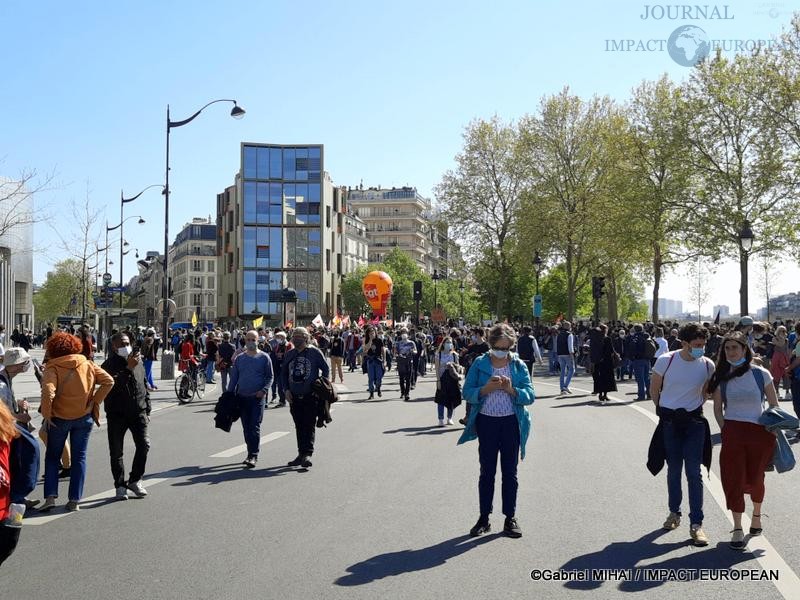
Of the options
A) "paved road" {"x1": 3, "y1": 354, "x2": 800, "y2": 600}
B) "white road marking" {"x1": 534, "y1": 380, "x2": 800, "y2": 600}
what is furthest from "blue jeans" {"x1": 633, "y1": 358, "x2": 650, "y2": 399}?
"white road marking" {"x1": 534, "y1": 380, "x2": 800, "y2": 600}

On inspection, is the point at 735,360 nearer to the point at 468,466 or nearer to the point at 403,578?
Answer: the point at 403,578

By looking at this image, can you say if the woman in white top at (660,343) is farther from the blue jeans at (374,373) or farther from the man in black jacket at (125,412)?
the man in black jacket at (125,412)

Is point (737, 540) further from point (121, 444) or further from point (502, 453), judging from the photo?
point (121, 444)

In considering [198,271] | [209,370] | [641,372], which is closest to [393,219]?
[198,271]

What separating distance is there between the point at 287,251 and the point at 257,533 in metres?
81.0

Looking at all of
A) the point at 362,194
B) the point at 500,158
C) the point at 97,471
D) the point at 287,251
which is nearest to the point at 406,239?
the point at 362,194

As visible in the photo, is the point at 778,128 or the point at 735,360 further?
the point at 778,128

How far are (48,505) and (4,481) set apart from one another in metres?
4.32

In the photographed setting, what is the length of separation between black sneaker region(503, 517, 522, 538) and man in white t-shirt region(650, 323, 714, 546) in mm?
1253

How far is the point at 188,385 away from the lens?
2177 centimetres

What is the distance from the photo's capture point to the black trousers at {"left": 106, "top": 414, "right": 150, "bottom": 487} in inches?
344

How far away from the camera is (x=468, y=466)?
34.4 feet

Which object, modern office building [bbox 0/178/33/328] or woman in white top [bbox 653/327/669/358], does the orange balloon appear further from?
woman in white top [bbox 653/327/669/358]

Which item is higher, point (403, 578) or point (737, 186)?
point (737, 186)
